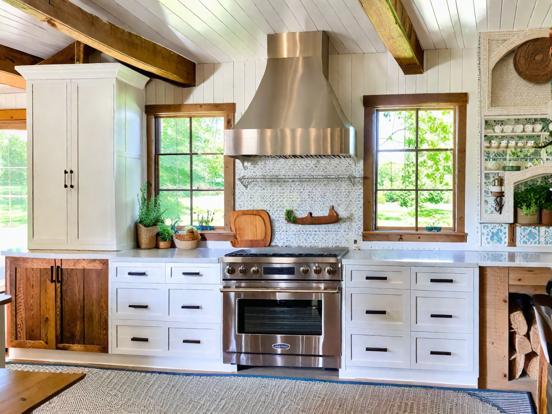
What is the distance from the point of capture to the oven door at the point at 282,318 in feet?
13.4

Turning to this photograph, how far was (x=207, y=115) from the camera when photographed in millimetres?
5004

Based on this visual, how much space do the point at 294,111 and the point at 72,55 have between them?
1.96 m

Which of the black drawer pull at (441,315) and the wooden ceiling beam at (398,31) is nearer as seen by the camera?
the wooden ceiling beam at (398,31)

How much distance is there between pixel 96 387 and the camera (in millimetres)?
3955

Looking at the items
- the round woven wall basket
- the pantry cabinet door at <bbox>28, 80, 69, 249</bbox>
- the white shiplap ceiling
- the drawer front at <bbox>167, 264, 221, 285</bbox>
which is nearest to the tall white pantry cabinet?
the pantry cabinet door at <bbox>28, 80, 69, 249</bbox>

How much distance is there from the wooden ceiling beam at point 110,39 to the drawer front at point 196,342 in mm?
2002

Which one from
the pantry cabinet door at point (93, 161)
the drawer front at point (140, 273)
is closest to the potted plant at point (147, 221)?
the pantry cabinet door at point (93, 161)

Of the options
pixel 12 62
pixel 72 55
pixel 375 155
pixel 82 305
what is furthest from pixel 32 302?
pixel 375 155

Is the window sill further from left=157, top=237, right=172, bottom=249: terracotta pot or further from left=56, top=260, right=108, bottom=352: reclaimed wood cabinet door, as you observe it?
left=56, top=260, right=108, bottom=352: reclaimed wood cabinet door

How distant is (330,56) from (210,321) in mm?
2343

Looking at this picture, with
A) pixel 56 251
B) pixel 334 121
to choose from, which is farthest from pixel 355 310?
pixel 56 251

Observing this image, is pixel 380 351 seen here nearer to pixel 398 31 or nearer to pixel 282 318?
pixel 282 318

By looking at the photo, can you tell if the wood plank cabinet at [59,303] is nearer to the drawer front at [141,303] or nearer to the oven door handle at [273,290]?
the drawer front at [141,303]

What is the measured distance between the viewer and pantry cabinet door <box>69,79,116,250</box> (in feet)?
14.8
